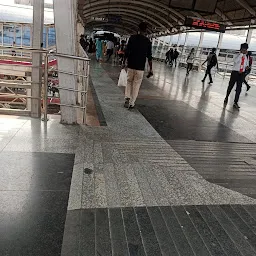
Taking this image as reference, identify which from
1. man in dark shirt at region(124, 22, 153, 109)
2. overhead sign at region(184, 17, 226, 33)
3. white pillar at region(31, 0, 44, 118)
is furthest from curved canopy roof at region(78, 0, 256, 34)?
white pillar at region(31, 0, 44, 118)

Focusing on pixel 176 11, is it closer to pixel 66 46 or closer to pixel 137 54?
pixel 137 54

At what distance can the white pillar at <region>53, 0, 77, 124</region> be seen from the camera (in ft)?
14.4

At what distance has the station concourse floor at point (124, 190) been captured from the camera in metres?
2.15

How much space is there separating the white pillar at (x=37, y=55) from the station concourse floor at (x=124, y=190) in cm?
33

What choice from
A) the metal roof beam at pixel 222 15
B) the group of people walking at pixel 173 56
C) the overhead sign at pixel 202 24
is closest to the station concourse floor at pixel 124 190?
the overhead sign at pixel 202 24

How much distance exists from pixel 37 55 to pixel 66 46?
1.87 ft

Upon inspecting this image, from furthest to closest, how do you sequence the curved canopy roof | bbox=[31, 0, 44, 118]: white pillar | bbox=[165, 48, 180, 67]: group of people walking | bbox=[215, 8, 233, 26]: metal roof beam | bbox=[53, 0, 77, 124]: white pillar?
bbox=[165, 48, 180, 67]: group of people walking
bbox=[215, 8, 233, 26]: metal roof beam
the curved canopy roof
bbox=[31, 0, 44, 118]: white pillar
bbox=[53, 0, 77, 124]: white pillar

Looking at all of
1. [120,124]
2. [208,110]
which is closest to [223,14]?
[208,110]

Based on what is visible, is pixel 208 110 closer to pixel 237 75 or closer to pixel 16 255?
pixel 237 75

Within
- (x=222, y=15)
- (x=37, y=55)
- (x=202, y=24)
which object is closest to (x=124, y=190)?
(x=37, y=55)

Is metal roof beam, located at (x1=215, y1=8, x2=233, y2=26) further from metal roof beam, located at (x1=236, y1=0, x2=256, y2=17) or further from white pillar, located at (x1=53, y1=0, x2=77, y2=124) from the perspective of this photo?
white pillar, located at (x1=53, y1=0, x2=77, y2=124)

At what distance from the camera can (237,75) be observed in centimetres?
779

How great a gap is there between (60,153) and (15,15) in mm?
19831

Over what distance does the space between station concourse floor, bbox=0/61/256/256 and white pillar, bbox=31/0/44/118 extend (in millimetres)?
327
